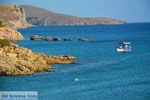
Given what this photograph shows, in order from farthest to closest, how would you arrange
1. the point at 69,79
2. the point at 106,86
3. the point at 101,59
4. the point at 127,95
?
1. the point at 101,59
2. the point at 69,79
3. the point at 106,86
4. the point at 127,95

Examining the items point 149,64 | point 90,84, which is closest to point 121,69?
point 149,64

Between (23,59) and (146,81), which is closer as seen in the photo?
(146,81)

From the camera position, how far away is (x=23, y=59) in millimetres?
51500

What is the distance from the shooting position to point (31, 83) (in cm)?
4462

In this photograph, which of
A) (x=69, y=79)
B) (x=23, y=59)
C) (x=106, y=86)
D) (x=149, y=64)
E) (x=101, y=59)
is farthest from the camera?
(x=101, y=59)

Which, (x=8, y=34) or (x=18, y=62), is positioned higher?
(x=18, y=62)

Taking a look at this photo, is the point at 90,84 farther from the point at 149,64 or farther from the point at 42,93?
the point at 149,64

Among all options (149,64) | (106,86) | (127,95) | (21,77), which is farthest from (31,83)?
(149,64)

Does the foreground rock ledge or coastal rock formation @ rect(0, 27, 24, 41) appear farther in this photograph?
coastal rock formation @ rect(0, 27, 24, 41)

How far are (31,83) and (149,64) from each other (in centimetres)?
1760

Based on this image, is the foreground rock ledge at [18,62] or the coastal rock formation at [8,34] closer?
the foreground rock ledge at [18,62]

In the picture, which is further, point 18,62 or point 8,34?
point 8,34

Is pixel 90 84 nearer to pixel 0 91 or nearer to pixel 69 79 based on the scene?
pixel 69 79

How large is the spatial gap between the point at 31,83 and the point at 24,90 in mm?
3134
